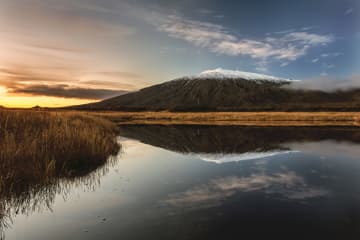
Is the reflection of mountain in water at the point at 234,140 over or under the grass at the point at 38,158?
under

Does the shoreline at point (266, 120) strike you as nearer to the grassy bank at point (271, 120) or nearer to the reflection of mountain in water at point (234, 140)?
the grassy bank at point (271, 120)

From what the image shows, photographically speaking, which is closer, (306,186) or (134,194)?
(134,194)

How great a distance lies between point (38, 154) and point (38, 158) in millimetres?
174

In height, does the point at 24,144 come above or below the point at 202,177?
above

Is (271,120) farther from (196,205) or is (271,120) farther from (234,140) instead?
(196,205)

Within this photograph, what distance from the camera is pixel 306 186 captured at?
11672 mm

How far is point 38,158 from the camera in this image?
11.9 m

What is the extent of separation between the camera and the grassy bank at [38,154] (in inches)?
401

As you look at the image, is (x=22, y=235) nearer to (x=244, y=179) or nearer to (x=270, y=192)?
(x=270, y=192)

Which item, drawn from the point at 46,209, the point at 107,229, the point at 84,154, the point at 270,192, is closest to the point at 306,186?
the point at 270,192

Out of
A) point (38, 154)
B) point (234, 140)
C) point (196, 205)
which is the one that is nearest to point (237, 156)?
point (234, 140)

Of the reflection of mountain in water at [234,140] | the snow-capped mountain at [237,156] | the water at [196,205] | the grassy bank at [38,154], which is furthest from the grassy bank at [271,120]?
the water at [196,205]

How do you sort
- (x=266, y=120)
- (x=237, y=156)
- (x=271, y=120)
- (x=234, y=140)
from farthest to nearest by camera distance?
(x=266, y=120), (x=271, y=120), (x=234, y=140), (x=237, y=156)

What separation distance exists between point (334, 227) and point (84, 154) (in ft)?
36.3
